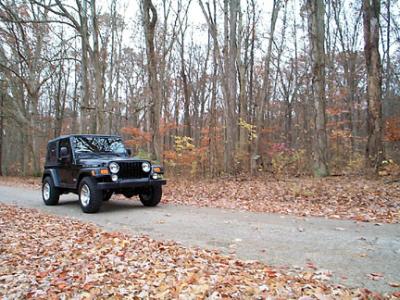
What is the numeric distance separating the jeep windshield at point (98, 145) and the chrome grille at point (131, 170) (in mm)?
1719

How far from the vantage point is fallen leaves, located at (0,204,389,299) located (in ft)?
11.0

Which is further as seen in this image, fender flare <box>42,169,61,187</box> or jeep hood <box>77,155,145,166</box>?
fender flare <box>42,169,61,187</box>

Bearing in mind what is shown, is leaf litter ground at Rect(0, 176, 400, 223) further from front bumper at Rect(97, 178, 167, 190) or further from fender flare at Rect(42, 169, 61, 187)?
fender flare at Rect(42, 169, 61, 187)

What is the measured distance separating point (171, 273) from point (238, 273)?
2.69 feet

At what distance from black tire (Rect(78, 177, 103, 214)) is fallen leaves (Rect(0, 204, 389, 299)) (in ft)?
7.68

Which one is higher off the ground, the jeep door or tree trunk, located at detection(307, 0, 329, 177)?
tree trunk, located at detection(307, 0, 329, 177)

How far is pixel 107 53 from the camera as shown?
3023 cm

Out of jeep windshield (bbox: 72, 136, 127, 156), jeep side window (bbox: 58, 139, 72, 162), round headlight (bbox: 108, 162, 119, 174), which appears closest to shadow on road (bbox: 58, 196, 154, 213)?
round headlight (bbox: 108, 162, 119, 174)

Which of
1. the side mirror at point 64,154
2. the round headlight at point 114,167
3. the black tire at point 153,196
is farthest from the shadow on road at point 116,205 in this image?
the side mirror at point 64,154

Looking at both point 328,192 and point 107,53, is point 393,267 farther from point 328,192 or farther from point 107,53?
point 107,53

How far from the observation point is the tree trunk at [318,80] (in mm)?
13141

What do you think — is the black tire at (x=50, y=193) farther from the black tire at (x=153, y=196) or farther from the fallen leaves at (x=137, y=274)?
the fallen leaves at (x=137, y=274)

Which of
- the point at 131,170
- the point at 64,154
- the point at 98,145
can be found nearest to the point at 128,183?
the point at 131,170

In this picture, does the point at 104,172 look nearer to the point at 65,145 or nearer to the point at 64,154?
the point at 64,154
